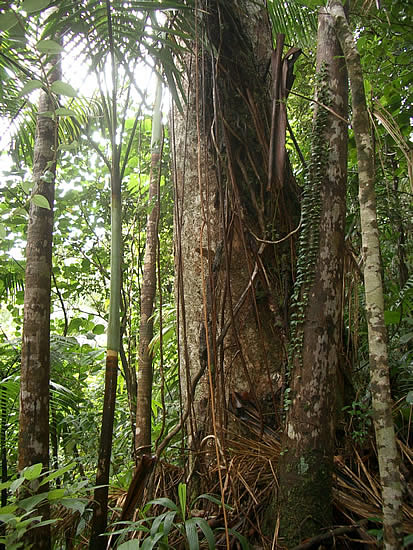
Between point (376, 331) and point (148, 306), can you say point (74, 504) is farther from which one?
point (148, 306)

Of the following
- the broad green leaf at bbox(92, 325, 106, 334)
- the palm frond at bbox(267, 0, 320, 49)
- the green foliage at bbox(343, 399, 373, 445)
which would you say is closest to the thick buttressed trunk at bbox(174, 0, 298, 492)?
the green foliage at bbox(343, 399, 373, 445)

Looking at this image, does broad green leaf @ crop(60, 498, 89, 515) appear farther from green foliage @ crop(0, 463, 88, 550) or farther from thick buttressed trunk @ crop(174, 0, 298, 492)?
thick buttressed trunk @ crop(174, 0, 298, 492)

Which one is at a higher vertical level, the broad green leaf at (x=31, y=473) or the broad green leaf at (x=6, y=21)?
the broad green leaf at (x=6, y=21)

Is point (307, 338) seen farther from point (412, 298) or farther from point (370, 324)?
point (412, 298)

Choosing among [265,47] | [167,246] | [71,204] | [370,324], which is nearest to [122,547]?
[370,324]

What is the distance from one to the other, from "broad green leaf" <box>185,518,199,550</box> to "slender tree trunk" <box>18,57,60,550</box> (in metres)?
0.47

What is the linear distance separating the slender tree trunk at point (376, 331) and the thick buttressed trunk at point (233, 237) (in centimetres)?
51

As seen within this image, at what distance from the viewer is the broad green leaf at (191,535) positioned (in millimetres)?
1307

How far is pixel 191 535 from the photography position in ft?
4.39

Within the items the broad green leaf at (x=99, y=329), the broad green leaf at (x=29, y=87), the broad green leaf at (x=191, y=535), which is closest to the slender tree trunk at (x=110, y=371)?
the broad green leaf at (x=191, y=535)

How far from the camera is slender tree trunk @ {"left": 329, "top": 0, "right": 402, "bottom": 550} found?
116cm

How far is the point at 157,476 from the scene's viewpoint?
2.01m

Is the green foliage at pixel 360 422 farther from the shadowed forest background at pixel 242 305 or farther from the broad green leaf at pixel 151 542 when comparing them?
the broad green leaf at pixel 151 542

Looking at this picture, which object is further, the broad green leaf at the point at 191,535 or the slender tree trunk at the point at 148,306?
the slender tree trunk at the point at 148,306
